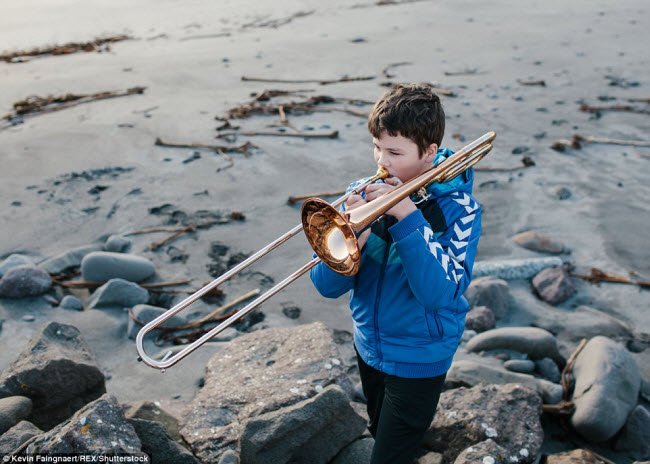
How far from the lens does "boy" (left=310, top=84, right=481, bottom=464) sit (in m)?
2.49

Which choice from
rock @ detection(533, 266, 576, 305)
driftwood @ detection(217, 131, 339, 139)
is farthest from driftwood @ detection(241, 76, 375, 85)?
rock @ detection(533, 266, 576, 305)

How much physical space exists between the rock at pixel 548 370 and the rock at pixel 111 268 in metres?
3.36

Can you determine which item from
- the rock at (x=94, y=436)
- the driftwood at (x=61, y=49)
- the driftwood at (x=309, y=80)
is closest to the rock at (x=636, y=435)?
the rock at (x=94, y=436)

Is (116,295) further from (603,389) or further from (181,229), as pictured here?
Result: (603,389)

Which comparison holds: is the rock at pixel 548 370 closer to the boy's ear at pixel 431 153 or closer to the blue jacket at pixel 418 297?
the blue jacket at pixel 418 297

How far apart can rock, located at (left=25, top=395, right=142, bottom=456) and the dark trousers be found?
111 cm

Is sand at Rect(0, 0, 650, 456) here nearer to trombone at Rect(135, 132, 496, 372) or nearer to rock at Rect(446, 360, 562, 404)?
rock at Rect(446, 360, 562, 404)

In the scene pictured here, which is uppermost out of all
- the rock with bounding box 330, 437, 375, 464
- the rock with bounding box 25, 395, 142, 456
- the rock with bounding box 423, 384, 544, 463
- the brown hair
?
the brown hair

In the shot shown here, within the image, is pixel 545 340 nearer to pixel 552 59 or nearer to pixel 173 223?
pixel 173 223

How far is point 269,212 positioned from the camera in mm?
6328

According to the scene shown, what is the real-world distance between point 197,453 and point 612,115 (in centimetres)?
817

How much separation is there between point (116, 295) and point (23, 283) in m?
0.78

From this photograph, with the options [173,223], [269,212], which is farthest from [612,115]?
[173,223]

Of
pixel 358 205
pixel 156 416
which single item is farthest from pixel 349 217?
pixel 156 416
